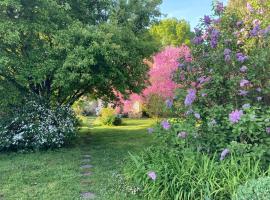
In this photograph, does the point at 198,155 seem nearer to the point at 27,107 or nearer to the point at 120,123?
the point at 27,107

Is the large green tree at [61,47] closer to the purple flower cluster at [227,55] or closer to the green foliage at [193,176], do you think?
the purple flower cluster at [227,55]

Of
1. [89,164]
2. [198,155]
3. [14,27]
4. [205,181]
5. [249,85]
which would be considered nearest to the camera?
[205,181]

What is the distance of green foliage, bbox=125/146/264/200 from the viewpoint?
380 cm

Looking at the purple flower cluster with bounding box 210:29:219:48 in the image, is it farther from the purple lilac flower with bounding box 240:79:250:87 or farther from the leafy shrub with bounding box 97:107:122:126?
the leafy shrub with bounding box 97:107:122:126

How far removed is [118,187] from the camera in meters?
4.82

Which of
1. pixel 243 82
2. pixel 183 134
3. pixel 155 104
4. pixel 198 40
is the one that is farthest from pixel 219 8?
pixel 155 104

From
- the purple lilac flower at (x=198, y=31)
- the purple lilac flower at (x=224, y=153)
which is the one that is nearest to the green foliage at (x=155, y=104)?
the purple lilac flower at (x=198, y=31)

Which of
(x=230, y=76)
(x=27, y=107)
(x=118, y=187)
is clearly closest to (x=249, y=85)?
(x=230, y=76)

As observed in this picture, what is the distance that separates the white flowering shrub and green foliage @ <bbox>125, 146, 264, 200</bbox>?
15.1 feet

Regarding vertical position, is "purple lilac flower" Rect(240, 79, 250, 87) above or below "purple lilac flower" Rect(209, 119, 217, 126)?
above

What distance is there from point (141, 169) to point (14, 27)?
4826 millimetres

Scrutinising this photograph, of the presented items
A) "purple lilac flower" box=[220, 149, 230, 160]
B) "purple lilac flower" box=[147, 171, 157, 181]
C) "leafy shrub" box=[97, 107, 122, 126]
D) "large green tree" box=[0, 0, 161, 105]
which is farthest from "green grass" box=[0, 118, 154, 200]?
"leafy shrub" box=[97, 107, 122, 126]

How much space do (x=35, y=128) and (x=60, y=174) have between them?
10.1ft

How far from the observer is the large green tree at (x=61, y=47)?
771 centimetres
